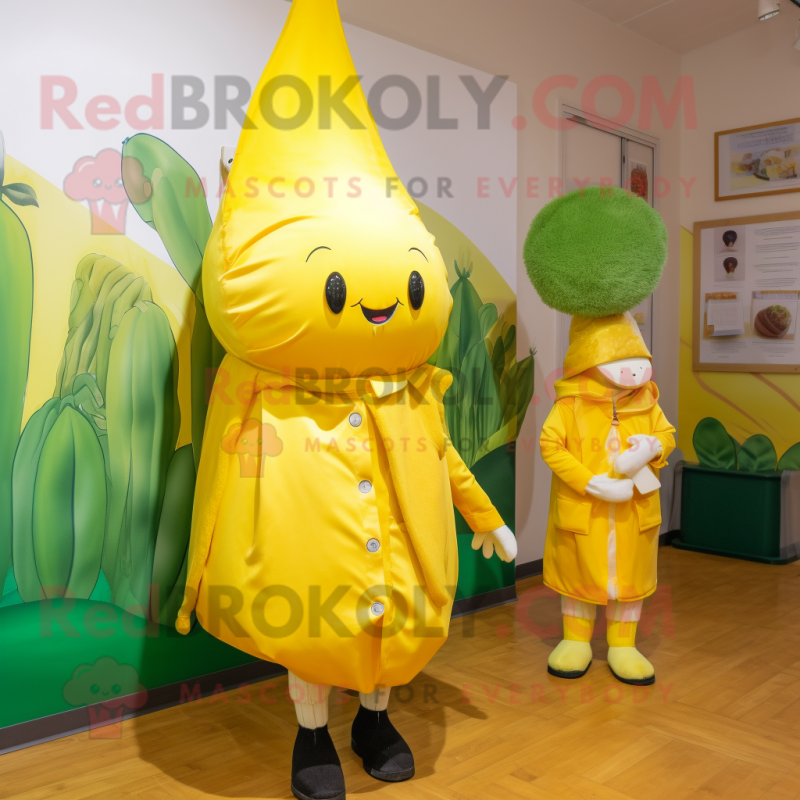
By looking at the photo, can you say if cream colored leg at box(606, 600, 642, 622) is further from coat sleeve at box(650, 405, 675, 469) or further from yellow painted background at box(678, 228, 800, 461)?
yellow painted background at box(678, 228, 800, 461)

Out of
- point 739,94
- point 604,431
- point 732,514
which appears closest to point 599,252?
point 604,431

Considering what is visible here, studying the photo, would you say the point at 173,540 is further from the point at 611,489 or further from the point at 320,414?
the point at 611,489

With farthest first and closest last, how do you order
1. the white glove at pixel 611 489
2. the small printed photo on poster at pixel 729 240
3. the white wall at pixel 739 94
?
the small printed photo on poster at pixel 729 240 < the white wall at pixel 739 94 < the white glove at pixel 611 489

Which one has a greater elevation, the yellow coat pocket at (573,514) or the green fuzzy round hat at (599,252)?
the green fuzzy round hat at (599,252)

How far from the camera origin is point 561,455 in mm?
2451

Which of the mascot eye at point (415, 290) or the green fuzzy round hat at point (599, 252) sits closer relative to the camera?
the mascot eye at point (415, 290)

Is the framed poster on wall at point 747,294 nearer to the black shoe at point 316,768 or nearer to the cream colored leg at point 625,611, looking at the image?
the cream colored leg at point 625,611

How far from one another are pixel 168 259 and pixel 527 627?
1.85 meters

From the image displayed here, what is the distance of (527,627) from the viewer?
2924 mm

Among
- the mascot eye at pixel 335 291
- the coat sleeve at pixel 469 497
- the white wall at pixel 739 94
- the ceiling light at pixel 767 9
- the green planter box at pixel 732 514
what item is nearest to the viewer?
the mascot eye at pixel 335 291

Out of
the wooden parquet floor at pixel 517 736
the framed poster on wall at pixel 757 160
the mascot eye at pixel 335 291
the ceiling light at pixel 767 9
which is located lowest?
the wooden parquet floor at pixel 517 736

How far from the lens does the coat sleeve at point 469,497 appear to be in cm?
205

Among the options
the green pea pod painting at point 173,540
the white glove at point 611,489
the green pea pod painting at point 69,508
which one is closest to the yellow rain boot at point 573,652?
the white glove at point 611,489

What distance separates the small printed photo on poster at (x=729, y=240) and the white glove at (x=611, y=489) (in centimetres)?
240
